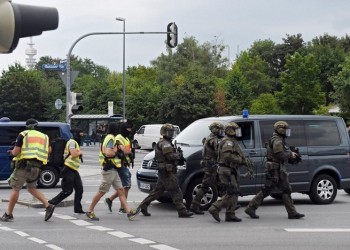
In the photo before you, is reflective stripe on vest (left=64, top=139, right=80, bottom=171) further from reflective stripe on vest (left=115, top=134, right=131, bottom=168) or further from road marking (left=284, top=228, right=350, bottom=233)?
road marking (left=284, top=228, right=350, bottom=233)

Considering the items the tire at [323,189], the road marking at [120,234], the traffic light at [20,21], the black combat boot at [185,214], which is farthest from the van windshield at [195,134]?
the traffic light at [20,21]

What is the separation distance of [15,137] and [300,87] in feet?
139

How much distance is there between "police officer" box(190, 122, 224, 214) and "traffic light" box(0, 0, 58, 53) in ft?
28.4

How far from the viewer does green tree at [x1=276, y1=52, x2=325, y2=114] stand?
194 feet

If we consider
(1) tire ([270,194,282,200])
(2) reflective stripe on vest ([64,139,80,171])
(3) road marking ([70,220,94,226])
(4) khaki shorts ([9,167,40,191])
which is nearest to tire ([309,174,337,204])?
(1) tire ([270,194,282,200])

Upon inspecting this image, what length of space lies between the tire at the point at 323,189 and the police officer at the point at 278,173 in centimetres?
225

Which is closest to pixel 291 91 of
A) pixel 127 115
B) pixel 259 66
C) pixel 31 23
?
pixel 127 115

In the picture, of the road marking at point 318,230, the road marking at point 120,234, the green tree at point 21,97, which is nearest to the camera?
the road marking at point 120,234

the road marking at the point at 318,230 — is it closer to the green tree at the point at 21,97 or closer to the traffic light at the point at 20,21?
the traffic light at the point at 20,21

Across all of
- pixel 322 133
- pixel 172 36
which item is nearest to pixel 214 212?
pixel 322 133

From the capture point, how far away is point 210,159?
12852mm

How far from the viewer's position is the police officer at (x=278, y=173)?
41.2 ft

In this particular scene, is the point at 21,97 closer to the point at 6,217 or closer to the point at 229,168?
the point at 6,217

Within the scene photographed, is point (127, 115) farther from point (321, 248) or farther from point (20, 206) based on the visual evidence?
point (321, 248)
